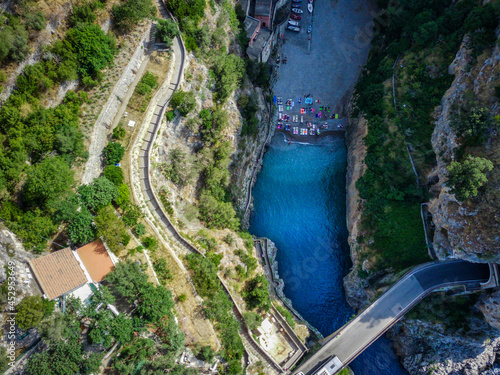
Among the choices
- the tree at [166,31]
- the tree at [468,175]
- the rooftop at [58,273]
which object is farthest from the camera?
the tree at [166,31]

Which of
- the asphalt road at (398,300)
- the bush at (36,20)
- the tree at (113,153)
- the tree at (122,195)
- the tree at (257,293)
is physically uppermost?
the bush at (36,20)

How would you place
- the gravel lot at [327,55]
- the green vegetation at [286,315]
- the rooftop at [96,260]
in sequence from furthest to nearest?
the gravel lot at [327,55] < the green vegetation at [286,315] < the rooftop at [96,260]

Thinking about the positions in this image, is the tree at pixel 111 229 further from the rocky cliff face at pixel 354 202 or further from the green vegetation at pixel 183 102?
the rocky cliff face at pixel 354 202

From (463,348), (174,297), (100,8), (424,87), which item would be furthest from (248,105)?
(463,348)

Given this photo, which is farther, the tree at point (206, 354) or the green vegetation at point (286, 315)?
the green vegetation at point (286, 315)

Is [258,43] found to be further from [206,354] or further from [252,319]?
[206,354]

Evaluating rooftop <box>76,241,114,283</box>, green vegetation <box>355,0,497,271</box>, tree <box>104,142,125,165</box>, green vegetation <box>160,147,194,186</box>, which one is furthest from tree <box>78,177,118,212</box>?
green vegetation <box>355,0,497,271</box>

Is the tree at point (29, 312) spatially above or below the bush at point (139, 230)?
below

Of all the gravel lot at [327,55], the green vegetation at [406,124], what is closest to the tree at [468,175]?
the green vegetation at [406,124]
